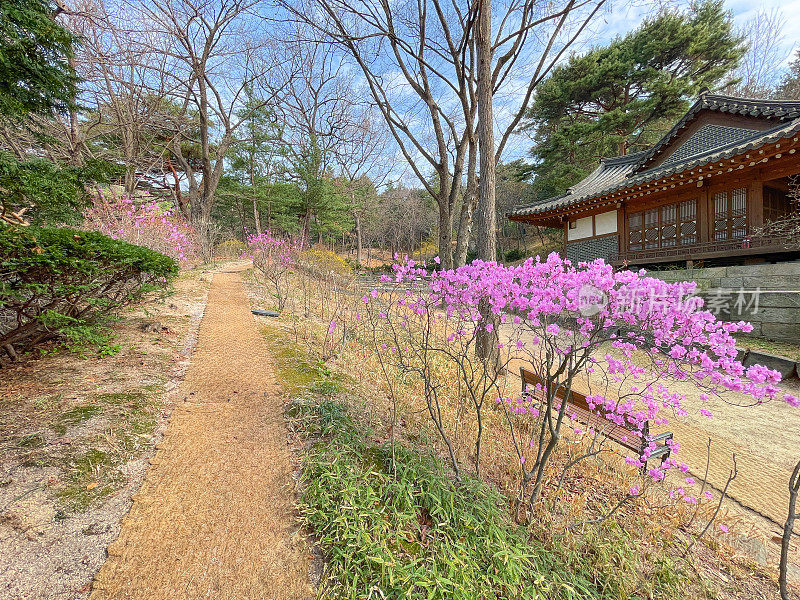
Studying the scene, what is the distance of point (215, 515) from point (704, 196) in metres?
11.1

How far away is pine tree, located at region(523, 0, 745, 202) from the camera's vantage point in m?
12.5

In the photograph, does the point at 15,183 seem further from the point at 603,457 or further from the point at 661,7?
the point at 661,7

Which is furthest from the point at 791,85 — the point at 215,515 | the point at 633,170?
the point at 215,515

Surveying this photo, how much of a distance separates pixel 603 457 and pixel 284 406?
2.71m

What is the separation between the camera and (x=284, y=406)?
2414 millimetres

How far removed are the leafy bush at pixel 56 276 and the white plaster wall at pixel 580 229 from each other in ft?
38.8

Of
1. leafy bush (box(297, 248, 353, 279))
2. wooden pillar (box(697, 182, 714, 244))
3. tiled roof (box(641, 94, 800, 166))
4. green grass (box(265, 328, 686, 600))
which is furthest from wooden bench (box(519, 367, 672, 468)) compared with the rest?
tiled roof (box(641, 94, 800, 166))

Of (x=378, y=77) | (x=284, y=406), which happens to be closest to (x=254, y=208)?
(x=378, y=77)

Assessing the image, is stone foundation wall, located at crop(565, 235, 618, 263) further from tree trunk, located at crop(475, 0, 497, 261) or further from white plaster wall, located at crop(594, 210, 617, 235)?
tree trunk, located at crop(475, 0, 497, 261)

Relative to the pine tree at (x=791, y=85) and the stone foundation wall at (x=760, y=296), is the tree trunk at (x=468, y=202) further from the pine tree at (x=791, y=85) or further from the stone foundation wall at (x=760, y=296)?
the pine tree at (x=791, y=85)

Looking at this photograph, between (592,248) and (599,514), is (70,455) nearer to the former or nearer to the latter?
(599,514)

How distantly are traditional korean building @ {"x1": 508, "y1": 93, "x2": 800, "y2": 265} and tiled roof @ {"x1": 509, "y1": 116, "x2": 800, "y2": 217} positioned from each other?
0.03 meters

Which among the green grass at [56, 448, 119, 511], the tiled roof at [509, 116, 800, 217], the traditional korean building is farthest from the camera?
the traditional korean building

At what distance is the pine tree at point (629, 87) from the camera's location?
12508 millimetres
